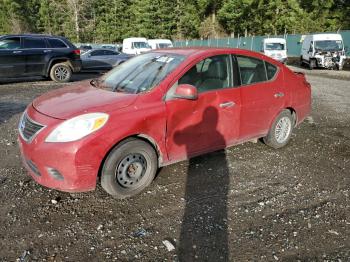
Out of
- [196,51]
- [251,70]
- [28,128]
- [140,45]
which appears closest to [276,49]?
[140,45]

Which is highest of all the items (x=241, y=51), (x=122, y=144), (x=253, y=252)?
(x=241, y=51)

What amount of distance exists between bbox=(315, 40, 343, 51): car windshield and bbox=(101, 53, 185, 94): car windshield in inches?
829

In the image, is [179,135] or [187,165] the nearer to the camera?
[179,135]

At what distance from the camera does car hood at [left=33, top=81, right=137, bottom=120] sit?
13.1ft

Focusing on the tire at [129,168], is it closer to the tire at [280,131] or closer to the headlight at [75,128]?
the headlight at [75,128]

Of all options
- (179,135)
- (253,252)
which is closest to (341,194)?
(253,252)

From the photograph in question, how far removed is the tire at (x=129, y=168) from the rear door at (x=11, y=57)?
1007 centimetres

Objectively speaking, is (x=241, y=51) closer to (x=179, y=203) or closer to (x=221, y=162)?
(x=221, y=162)

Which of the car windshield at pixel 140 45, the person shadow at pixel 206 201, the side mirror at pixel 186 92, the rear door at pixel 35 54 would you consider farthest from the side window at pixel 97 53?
the side mirror at pixel 186 92

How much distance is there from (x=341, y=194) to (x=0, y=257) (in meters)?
3.81

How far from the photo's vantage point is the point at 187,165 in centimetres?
529

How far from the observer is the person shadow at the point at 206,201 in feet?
11.0

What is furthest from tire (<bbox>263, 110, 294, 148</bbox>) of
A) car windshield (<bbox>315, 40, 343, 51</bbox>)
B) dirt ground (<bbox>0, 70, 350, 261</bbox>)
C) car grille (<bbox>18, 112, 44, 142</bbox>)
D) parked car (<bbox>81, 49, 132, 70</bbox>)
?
car windshield (<bbox>315, 40, 343, 51</bbox>)

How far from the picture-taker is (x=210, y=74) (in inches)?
192
